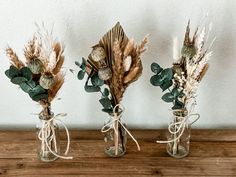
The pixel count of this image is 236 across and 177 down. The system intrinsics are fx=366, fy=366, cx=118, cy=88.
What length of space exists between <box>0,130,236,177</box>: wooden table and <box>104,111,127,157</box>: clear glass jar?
0.02 m

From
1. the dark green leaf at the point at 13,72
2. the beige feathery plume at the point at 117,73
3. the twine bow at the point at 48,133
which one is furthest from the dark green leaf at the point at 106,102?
the dark green leaf at the point at 13,72

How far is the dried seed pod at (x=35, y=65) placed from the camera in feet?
3.25

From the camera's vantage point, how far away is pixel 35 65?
988 mm

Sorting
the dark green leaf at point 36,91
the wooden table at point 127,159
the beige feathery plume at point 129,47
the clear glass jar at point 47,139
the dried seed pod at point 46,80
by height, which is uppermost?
the beige feathery plume at point 129,47

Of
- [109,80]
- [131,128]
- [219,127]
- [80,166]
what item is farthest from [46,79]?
[219,127]

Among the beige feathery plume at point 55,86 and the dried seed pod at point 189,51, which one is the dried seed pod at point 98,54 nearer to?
the beige feathery plume at point 55,86

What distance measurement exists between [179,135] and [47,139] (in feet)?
1.34

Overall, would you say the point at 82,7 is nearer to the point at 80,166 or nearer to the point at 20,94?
the point at 20,94

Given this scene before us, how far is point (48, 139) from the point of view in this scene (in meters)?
1.12

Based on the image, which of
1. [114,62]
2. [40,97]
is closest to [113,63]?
[114,62]

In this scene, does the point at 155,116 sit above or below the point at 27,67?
below

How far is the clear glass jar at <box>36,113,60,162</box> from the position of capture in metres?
1.09

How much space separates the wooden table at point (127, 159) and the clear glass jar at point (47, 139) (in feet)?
0.09

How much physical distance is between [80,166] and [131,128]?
12.5 inches
